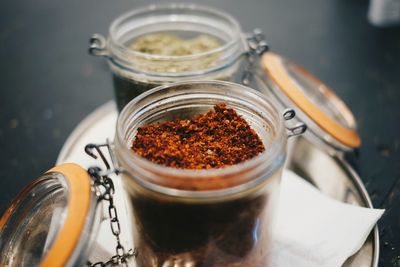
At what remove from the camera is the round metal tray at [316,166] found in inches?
25.3

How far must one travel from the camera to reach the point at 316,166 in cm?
81

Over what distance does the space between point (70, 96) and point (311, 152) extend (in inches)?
21.7

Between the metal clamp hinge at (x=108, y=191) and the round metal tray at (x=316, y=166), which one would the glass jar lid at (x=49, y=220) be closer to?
the metal clamp hinge at (x=108, y=191)

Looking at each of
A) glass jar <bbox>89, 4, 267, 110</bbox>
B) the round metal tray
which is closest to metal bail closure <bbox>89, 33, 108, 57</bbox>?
glass jar <bbox>89, 4, 267, 110</bbox>

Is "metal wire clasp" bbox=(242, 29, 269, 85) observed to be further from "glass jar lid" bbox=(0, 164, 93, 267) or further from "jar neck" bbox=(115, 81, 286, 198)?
"glass jar lid" bbox=(0, 164, 93, 267)

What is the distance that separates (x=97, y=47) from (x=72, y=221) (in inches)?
14.9

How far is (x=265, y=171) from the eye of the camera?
502 mm

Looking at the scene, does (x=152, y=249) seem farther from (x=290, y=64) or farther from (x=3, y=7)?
(x=3, y=7)

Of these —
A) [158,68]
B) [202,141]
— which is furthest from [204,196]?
[158,68]

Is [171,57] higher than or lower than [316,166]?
higher

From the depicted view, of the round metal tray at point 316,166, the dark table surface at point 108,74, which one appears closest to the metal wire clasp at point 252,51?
the round metal tray at point 316,166

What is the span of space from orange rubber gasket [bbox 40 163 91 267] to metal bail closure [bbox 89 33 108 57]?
303 mm

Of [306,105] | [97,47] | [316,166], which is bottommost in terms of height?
[316,166]

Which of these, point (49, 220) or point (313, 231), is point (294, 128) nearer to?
point (313, 231)
